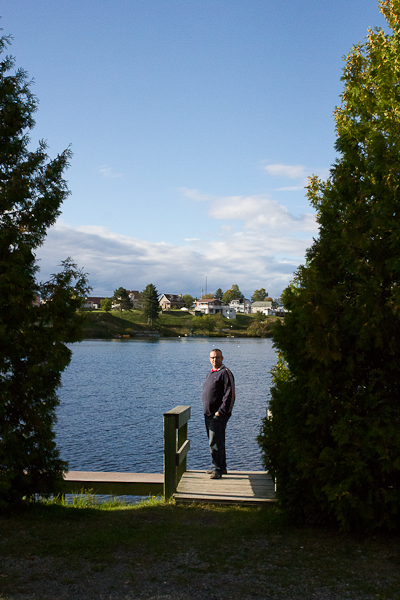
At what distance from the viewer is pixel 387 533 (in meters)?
5.10

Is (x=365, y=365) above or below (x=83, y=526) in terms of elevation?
above

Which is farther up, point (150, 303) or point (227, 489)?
point (150, 303)

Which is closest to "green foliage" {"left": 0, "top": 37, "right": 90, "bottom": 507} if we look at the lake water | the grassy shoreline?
the lake water

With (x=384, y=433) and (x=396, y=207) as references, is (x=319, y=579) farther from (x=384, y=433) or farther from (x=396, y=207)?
(x=396, y=207)

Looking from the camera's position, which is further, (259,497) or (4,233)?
(259,497)

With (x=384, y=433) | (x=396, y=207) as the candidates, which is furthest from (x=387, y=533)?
(x=396, y=207)

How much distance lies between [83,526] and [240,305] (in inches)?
7325

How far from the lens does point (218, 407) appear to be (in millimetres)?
7906

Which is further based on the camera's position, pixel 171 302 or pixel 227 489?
pixel 171 302

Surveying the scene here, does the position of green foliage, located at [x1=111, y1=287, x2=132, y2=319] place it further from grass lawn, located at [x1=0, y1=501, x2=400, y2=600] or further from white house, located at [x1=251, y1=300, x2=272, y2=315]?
grass lawn, located at [x1=0, y1=501, x2=400, y2=600]

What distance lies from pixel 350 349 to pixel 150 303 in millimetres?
114133

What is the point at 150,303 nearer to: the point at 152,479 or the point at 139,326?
the point at 139,326

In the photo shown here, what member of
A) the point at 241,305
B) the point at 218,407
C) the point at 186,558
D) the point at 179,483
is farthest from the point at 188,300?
the point at 186,558

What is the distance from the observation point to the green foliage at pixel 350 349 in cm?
492
